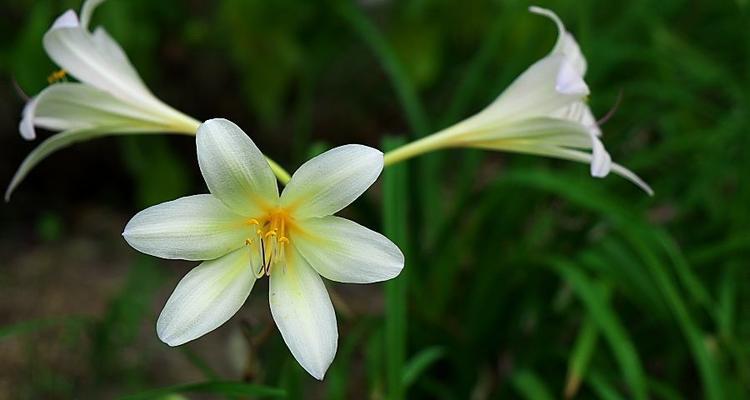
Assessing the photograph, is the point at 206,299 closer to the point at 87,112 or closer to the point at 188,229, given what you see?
the point at 188,229

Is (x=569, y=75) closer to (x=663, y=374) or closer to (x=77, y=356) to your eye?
(x=663, y=374)

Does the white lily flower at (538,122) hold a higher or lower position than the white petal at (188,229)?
lower

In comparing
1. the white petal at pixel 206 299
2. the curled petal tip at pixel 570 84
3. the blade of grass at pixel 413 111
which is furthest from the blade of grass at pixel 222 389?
the blade of grass at pixel 413 111

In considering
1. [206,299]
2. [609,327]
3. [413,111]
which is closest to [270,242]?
[206,299]

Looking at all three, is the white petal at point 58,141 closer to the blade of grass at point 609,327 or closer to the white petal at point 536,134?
the white petal at point 536,134

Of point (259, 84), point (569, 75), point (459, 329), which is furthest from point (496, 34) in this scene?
point (569, 75)

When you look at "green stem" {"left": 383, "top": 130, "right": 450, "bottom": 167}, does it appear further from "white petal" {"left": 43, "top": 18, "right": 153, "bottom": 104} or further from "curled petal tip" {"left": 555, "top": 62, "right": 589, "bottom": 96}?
"white petal" {"left": 43, "top": 18, "right": 153, "bottom": 104}
